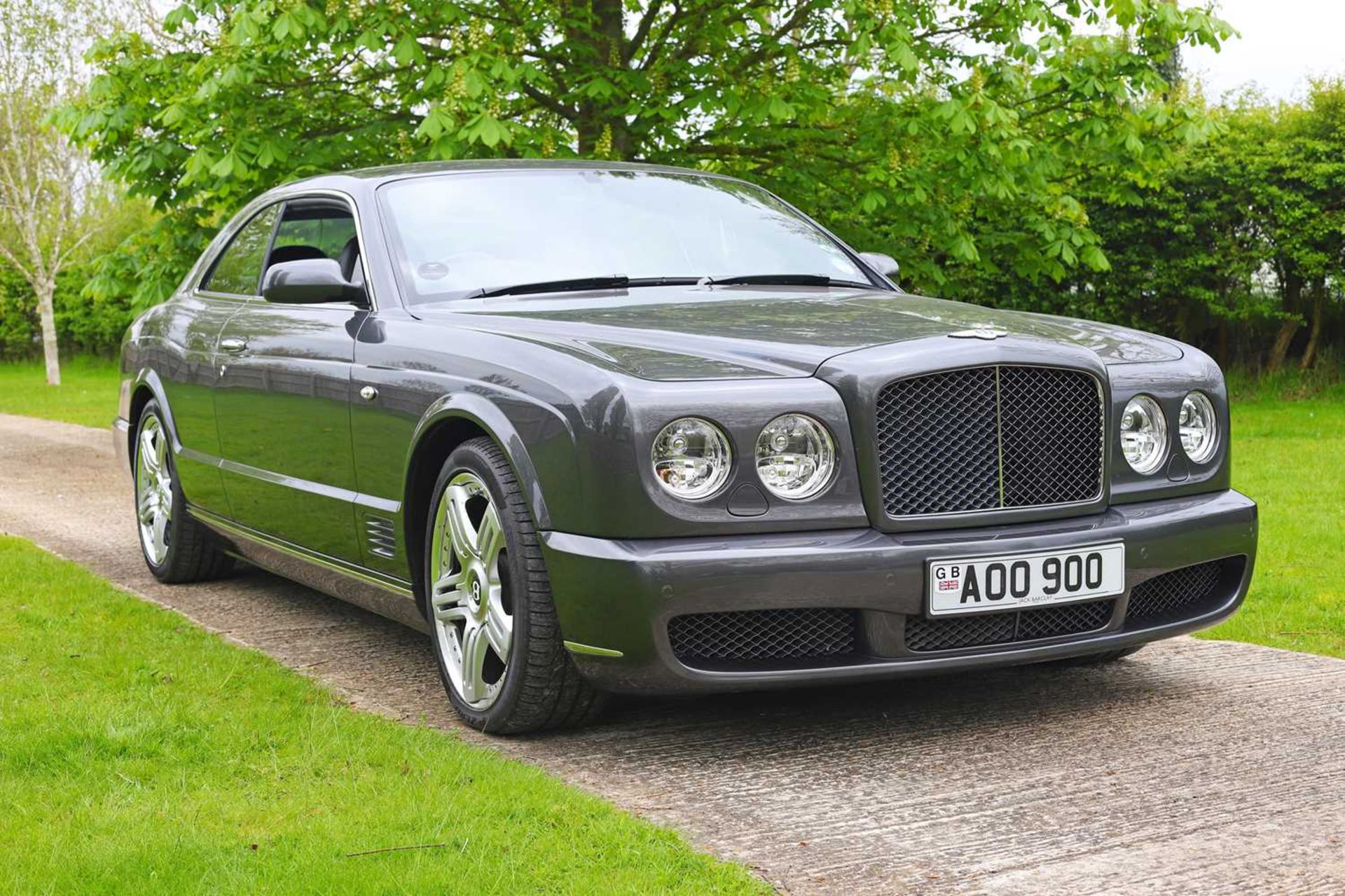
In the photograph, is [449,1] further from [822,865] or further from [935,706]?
[822,865]

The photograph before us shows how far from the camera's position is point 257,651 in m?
5.24

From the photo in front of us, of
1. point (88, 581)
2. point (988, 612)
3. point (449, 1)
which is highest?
point (449, 1)

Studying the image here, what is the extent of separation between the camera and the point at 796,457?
3801 millimetres

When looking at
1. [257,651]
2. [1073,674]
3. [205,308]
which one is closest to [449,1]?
[205,308]

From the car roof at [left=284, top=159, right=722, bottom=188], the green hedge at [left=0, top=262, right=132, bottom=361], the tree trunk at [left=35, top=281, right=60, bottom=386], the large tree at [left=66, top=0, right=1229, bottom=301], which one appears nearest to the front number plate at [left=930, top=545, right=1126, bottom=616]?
the car roof at [left=284, top=159, right=722, bottom=188]

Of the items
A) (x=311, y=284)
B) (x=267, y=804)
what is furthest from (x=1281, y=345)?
(x=267, y=804)

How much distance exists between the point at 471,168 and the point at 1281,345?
13.2 meters

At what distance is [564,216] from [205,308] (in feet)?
6.51

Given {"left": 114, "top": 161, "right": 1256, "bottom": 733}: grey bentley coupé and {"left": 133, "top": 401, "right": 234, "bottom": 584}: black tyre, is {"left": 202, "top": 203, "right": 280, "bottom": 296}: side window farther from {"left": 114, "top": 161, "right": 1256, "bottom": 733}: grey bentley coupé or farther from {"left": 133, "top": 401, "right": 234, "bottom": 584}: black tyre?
{"left": 114, "top": 161, "right": 1256, "bottom": 733}: grey bentley coupé

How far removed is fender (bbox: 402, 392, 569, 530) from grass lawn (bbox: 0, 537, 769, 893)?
0.63 metres

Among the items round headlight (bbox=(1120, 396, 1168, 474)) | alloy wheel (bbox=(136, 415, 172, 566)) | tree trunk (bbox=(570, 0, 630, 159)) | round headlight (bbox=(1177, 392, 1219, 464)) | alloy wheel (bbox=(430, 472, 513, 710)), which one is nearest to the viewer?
alloy wheel (bbox=(430, 472, 513, 710))

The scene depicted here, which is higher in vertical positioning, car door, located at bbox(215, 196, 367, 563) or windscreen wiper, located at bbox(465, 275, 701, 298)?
windscreen wiper, located at bbox(465, 275, 701, 298)

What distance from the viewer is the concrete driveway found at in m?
3.15

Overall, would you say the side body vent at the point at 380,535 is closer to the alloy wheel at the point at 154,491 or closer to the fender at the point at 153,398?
the fender at the point at 153,398
